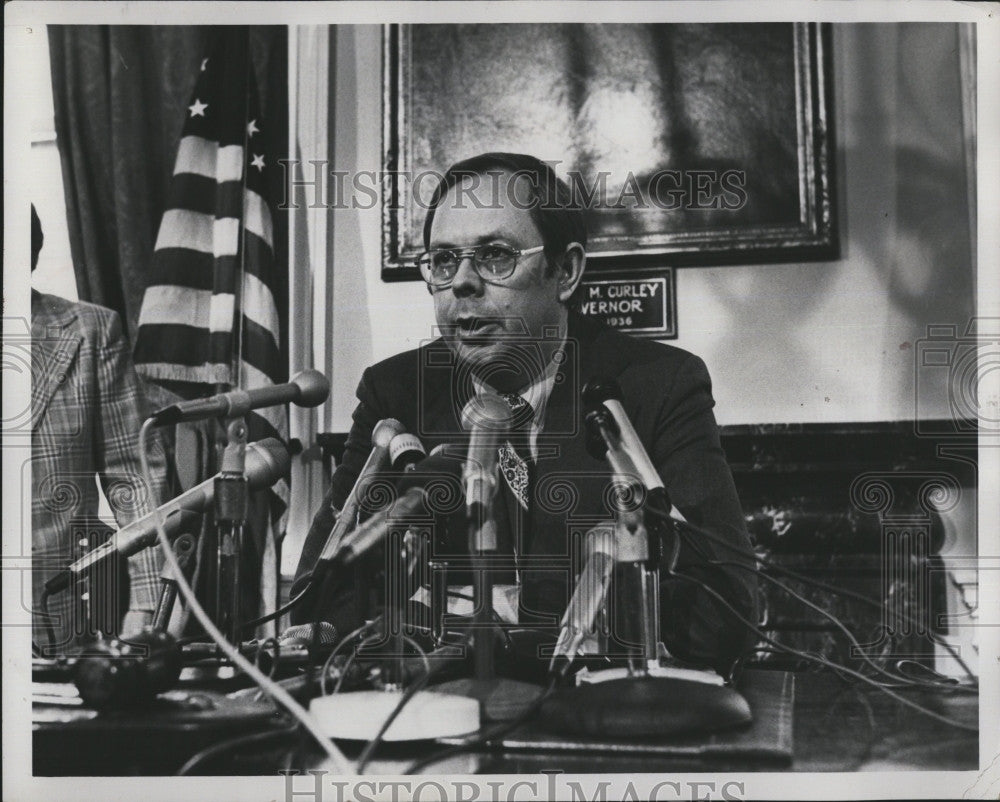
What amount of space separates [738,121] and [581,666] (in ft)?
4.06

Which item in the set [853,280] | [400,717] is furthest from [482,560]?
[853,280]

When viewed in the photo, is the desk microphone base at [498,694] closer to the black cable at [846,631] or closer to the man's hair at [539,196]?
the black cable at [846,631]

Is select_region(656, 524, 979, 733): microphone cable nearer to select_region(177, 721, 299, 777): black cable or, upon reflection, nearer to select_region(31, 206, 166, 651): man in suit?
select_region(177, 721, 299, 777): black cable

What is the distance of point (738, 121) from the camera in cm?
239

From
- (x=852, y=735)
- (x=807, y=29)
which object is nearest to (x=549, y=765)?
(x=852, y=735)

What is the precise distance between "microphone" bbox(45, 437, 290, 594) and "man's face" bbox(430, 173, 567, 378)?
1.44ft

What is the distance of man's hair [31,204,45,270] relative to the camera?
2.34 meters

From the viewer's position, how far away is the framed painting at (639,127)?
236cm

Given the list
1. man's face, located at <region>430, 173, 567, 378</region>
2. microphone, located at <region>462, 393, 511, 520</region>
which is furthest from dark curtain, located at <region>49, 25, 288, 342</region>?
microphone, located at <region>462, 393, 511, 520</region>

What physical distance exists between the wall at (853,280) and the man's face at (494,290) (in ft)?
0.42

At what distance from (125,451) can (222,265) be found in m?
0.46

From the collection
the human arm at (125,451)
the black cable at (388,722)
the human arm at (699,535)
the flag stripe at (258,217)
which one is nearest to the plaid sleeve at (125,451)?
the human arm at (125,451)

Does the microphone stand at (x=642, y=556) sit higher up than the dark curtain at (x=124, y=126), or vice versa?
the dark curtain at (x=124, y=126)

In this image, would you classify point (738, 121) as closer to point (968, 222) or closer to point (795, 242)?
point (795, 242)
